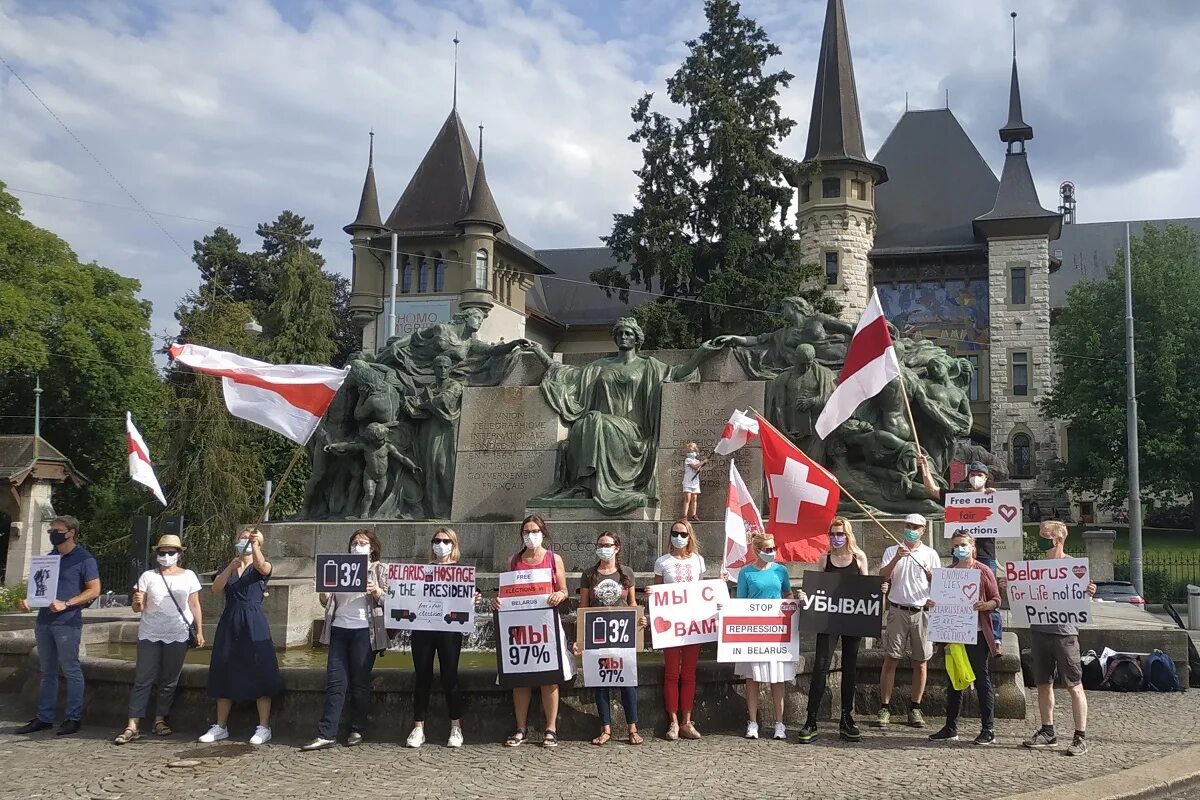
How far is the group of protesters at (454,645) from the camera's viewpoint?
8.86 m

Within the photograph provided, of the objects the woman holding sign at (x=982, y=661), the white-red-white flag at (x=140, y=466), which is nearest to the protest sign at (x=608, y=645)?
the woman holding sign at (x=982, y=661)

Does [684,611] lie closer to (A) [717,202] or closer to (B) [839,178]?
(A) [717,202]

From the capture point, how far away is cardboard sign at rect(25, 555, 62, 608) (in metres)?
9.48

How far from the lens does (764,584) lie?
942cm

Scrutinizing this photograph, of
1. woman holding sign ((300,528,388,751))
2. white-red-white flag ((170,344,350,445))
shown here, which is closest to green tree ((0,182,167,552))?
white-red-white flag ((170,344,350,445))

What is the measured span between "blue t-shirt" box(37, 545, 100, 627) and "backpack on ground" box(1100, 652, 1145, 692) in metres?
9.95

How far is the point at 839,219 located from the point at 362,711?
189 ft

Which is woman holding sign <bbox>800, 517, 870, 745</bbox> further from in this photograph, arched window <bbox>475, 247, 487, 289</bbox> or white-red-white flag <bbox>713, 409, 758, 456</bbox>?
arched window <bbox>475, 247, 487, 289</bbox>

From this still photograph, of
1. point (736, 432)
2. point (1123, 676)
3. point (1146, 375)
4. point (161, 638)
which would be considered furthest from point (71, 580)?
point (1146, 375)

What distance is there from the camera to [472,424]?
16062 mm

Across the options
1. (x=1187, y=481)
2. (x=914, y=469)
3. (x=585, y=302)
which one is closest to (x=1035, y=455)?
(x=1187, y=481)

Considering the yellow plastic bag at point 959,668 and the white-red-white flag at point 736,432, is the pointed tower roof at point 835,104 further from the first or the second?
the yellow plastic bag at point 959,668

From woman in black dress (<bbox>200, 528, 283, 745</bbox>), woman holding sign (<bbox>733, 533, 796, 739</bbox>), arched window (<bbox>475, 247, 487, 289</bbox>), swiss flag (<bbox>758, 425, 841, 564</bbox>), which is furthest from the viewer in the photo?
arched window (<bbox>475, 247, 487, 289</bbox>)

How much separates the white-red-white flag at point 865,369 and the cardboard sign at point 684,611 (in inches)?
124
